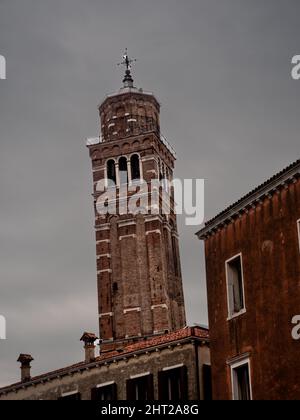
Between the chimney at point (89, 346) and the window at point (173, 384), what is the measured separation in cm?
398

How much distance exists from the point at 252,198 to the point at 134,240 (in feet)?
122

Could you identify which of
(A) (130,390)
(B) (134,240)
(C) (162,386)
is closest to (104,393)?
(A) (130,390)

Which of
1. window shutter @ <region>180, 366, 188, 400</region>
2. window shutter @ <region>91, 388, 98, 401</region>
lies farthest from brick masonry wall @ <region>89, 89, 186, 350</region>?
window shutter @ <region>180, 366, 188, 400</region>

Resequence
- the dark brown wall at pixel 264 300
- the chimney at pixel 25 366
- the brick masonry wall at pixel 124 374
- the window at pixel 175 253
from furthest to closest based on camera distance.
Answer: the window at pixel 175 253, the chimney at pixel 25 366, the brick masonry wall at pixel 124 374, the dark brown wall at pixel 264 300

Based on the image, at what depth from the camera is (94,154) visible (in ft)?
217

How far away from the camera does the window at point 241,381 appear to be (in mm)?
25344

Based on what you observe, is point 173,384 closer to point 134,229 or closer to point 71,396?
point 71,396

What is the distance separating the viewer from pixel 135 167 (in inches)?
2586

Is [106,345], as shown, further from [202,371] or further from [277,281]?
[277,281]

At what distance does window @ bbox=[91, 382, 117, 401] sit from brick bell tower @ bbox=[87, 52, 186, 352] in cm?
2369

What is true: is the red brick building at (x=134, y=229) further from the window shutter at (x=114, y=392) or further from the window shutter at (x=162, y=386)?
the window shutter at (x=162, y=386)

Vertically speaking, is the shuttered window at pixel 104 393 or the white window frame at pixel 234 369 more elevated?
the shuttered window at pixel 104 393

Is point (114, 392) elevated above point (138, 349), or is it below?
below

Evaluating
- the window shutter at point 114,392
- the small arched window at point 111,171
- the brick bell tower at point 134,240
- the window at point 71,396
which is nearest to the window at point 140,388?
the window shutter at point 114,392
